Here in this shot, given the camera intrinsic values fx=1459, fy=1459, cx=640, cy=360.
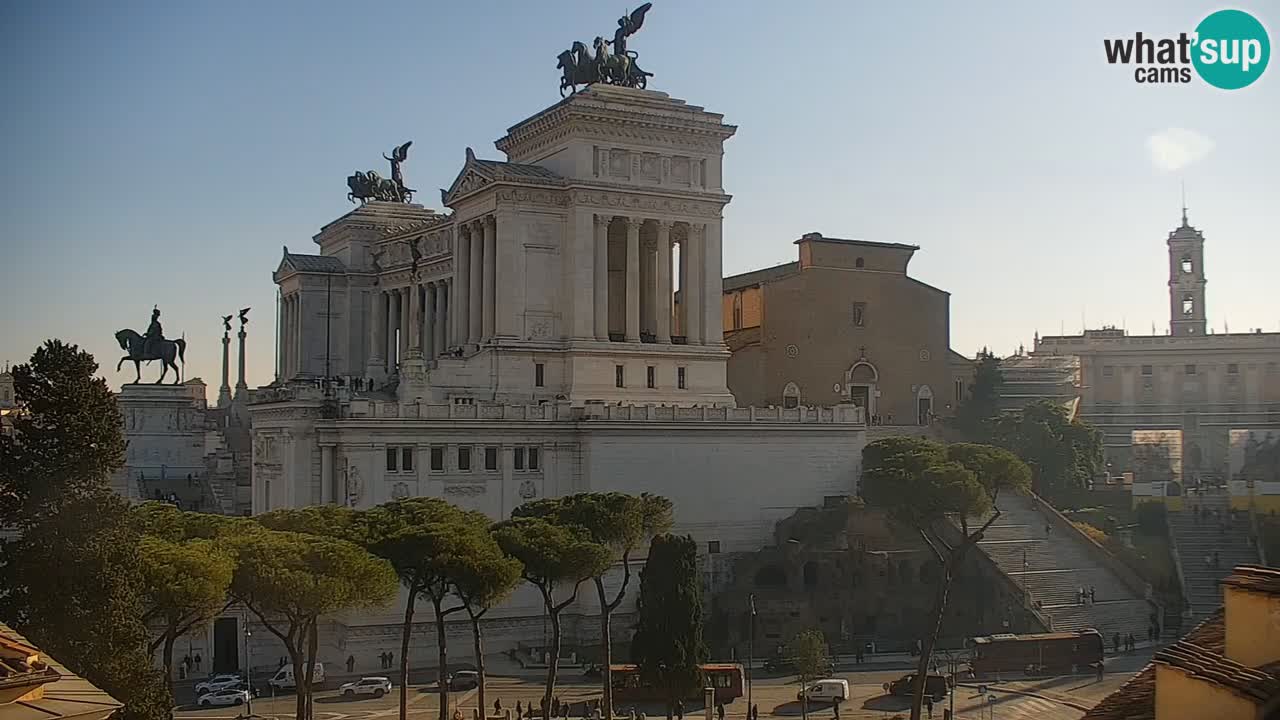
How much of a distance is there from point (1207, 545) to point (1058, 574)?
43.6 feet

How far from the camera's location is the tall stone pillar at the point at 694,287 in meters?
69.4

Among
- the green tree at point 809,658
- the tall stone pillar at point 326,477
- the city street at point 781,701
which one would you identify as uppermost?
the tall stone pillar at point 326,477

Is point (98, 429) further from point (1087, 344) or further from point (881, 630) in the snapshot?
point (1087, 344)

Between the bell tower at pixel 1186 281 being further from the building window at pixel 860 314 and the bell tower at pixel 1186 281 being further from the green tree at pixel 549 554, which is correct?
the green tree at pixel 549 554

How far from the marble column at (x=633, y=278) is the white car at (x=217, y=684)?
2550cm

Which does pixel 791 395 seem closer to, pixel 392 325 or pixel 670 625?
pixel 392 325

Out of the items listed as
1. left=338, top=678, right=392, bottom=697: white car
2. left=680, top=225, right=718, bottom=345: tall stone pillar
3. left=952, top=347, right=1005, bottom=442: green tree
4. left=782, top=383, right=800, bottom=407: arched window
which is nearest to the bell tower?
left=952, top=347, right=1005, bottom=442: green tree

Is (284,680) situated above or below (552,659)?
below

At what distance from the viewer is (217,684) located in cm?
4969

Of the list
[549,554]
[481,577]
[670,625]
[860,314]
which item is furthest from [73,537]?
[860,314]

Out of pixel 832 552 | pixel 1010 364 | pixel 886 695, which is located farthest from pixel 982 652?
pixel 1010 364

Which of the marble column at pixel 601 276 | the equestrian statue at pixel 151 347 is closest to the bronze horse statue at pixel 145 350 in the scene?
the equestrian statue at pixel 151 347

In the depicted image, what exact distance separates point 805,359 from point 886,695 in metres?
31.4

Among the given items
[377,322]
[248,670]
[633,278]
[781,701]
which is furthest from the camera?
[377,322]
